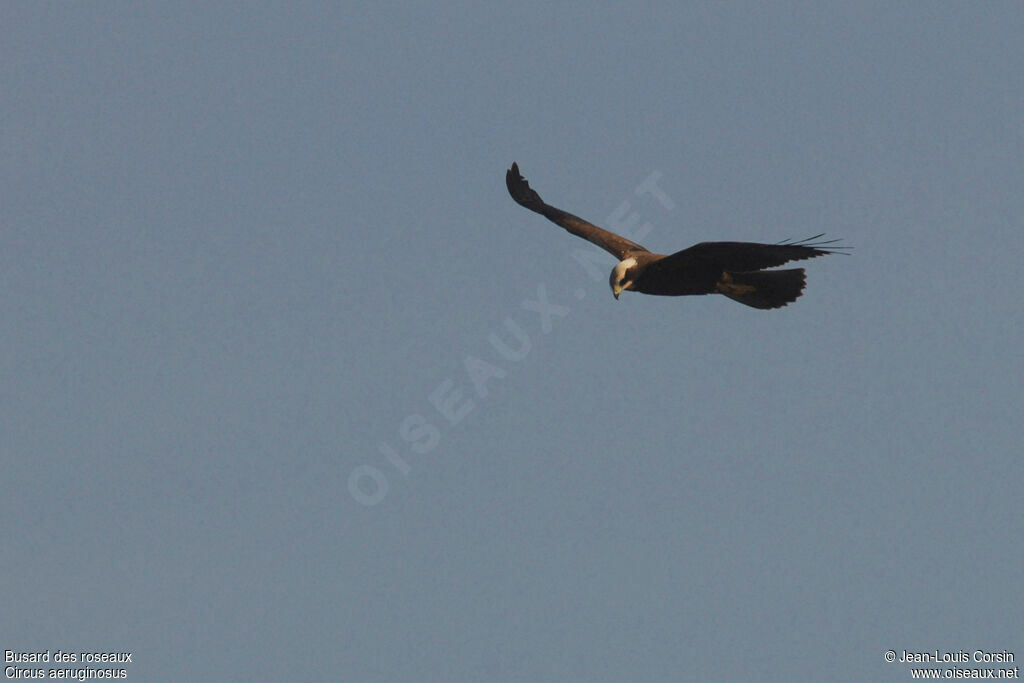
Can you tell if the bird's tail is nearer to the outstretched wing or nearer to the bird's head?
the bird's head

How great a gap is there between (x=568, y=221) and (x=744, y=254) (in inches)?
186

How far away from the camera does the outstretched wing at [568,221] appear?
56.8 feet

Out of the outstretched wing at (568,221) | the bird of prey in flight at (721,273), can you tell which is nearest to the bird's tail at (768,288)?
the bird of prey in flight at (721,273)

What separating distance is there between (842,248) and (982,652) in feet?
16.8

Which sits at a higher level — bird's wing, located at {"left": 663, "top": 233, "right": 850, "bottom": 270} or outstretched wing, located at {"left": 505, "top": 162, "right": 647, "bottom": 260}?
outstretched wing, located at {"left": 505, "top": 162, "right": 647, "bottom": 260}

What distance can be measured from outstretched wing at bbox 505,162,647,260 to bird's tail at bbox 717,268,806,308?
1.80 metres

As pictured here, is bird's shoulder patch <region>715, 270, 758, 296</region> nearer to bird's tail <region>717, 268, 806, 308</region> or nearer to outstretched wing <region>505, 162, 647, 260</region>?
bird's tail <region>717, 268, 806, 308</region>

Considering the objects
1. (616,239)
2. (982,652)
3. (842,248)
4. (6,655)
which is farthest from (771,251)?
(6,655)

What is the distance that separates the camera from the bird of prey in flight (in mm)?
14047

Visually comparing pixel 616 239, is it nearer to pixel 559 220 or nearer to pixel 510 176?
pixel 559 220

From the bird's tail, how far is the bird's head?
38.9 inches

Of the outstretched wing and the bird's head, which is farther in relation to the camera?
the outstretched wing

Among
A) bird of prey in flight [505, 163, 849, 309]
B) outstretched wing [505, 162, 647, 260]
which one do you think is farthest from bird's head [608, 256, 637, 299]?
outstretched wing [505, 162, 647, 260]

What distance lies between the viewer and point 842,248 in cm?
1299
